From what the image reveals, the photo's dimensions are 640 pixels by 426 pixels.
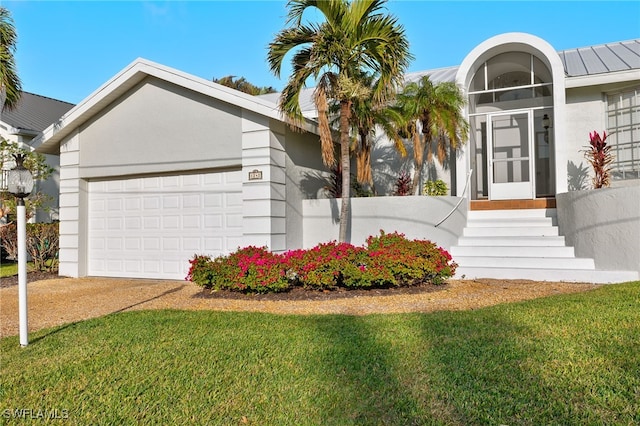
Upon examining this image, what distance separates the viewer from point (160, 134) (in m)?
10.3

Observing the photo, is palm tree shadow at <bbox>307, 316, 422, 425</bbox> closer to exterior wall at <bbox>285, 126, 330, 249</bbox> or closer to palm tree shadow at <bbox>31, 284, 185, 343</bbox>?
palm tree shadow at <bbox>31, 284, 185, 343</bbox>

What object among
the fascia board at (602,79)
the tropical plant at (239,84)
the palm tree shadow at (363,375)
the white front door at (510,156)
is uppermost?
the tropical plant at (239,84)

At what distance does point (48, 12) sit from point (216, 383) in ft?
33.7

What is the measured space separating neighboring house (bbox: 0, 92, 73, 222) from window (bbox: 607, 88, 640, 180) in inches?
660

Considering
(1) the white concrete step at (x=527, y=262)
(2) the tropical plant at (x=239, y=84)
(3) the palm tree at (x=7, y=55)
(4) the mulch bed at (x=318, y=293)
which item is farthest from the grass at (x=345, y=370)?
(2) the tropical plant at (x=239, y=84)

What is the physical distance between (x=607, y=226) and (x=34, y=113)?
810 inches

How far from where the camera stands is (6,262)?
50.8 feet

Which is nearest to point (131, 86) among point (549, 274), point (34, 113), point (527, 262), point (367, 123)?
point (367, 123)

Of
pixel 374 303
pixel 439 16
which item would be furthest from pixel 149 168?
pixel 439 16

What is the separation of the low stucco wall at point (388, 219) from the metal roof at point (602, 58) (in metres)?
4.90

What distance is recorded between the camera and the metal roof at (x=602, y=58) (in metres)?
10.9

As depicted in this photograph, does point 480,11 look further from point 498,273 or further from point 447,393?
point 447,393

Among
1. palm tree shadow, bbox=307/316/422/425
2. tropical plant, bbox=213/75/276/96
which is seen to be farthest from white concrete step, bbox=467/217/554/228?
tropical plant, bbox=213/75/276/96

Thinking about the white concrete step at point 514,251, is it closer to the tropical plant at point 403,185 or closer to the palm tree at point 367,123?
the tropical plant at point 403,185
